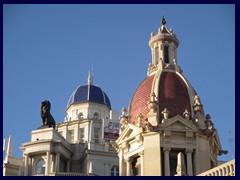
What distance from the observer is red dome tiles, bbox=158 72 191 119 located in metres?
43.5

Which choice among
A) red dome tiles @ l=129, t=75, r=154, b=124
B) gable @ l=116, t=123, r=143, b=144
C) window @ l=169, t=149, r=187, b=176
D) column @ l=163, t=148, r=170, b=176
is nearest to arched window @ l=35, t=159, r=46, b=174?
gable @ l=116, t=123, r=143, b=144

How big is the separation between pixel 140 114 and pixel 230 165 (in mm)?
16161

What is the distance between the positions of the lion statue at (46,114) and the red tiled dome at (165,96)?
1197 centimetres

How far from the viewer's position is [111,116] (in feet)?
277

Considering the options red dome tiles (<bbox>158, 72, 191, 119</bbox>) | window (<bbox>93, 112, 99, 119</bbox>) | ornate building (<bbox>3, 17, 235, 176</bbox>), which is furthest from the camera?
window (<bbox>93, 112, 99, 119</bbox>)

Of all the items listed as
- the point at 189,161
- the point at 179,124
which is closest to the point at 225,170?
the point at 189,161

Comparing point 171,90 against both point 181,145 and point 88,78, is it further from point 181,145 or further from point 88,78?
point 88,78

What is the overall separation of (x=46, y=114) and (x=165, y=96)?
1594cm

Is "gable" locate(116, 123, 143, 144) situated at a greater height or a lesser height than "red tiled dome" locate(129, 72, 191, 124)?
lesser

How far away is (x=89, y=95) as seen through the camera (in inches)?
3408

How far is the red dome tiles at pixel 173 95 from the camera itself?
143ft

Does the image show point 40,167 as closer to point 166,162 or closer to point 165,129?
point 165,129

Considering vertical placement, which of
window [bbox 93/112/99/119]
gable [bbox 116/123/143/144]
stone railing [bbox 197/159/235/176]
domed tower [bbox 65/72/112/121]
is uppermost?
domed tower [bbox 65/72/112/121]

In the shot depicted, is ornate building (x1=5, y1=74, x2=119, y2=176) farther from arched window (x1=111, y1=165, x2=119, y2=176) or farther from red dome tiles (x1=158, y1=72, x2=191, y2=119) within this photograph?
red dome tiles (x1=158, y1=72, x2=191, y2=119)
